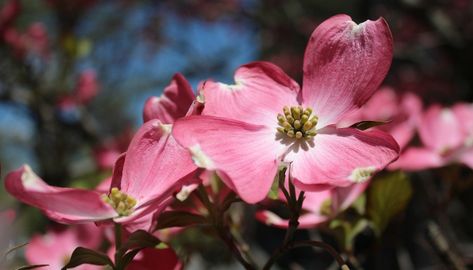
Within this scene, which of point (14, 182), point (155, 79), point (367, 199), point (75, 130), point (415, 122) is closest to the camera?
point (14, 182)

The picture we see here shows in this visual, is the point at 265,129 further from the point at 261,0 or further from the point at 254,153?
the point at 261,0

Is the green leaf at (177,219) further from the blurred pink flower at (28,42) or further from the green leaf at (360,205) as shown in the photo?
the blurred pink flower at (28,42)

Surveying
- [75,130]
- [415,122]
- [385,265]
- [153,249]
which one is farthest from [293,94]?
[75,130]

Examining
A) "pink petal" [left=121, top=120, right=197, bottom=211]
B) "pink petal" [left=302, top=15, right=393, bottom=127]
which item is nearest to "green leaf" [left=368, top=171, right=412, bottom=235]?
"pink petal" [left=302, top=15, right=393, bottom=127]

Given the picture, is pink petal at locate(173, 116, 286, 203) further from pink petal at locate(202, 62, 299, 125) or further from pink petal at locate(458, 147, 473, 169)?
pink petal at locate(458, 147, 473, 169)

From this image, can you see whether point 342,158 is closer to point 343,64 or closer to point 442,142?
point 343,64

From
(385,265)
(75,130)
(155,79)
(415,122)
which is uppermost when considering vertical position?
(415,122)

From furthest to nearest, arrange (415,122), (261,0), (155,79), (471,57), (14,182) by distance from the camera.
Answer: (155,79) → (261,0) → (471,57) → (415,122) → (14,182)
